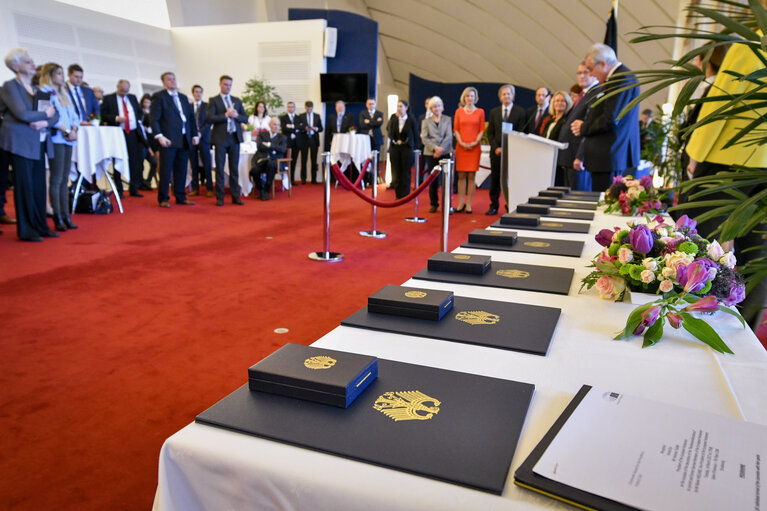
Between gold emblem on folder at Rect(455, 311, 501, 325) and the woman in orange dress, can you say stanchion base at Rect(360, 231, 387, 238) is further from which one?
gold emblem on folder at Rect(455, 311, 501, 325)

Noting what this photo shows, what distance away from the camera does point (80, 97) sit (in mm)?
6863

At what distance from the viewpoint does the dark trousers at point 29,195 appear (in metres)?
4.70

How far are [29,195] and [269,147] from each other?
436 cm

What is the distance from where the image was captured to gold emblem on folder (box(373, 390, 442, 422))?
80 cm

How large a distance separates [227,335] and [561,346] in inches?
79.6

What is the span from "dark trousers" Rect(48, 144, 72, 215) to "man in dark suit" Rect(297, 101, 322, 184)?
21.4ft

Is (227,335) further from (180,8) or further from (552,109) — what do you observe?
(180,8)

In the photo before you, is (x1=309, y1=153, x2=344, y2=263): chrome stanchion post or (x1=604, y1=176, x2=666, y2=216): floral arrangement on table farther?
(x1=309, y1=153, x2=344, y2=263): chrome stanchion post

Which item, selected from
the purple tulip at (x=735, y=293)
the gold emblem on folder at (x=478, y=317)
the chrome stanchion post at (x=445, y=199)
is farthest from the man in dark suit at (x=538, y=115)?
the gold emblem on folder at (x=478, y=317)

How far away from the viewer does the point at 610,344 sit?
1.12 meters

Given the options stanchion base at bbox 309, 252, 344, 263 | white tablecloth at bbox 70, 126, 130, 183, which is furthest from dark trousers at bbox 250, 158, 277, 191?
stanchion base at bbox 309, 252, 344, 263

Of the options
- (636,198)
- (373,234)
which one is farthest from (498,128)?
(636,198)

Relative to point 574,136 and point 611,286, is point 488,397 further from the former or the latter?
point 574,136

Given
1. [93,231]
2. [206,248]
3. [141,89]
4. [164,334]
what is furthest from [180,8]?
[164,334]
